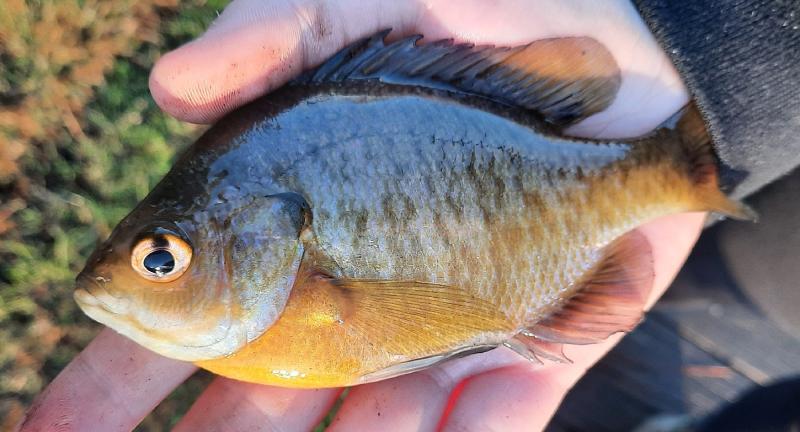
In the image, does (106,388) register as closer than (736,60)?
Yes

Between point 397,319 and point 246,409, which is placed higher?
point 397,319

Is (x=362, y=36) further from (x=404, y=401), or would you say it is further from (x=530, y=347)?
(x=404, y=401)

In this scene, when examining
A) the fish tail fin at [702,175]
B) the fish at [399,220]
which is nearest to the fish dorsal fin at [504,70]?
the fish at [399,220]

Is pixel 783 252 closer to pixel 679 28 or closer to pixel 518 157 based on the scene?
pixel 679 28

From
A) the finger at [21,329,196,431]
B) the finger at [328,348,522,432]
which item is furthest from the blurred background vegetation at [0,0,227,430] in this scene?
the finger at [328,348,522,432]

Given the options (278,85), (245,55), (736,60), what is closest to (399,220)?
(278,85)

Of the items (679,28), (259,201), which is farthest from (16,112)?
(679,28)
